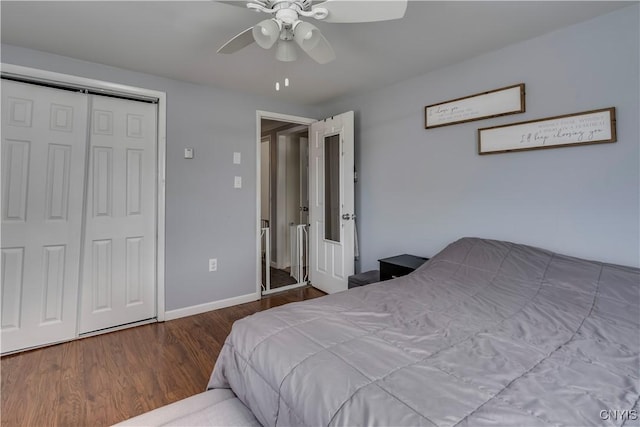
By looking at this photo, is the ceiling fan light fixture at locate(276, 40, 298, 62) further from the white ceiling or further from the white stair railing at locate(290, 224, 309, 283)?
the white stair railing at locate(290, 224, 309, 283)

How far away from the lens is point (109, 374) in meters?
1.96

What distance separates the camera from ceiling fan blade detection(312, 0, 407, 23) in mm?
1262

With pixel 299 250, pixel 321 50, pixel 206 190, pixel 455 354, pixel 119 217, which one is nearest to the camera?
pixel 455 354

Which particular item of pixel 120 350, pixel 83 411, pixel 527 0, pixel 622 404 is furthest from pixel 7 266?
pixel 527 0

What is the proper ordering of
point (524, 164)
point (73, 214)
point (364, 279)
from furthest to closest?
point (364, 279) < point (73, 214) < point (524, 164)

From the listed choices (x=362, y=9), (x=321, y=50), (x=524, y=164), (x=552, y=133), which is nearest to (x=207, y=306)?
(x=321, y=50)

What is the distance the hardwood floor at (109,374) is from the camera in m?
1.62

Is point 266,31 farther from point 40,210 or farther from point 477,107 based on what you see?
point 40,210

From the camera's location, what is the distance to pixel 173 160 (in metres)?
2.81

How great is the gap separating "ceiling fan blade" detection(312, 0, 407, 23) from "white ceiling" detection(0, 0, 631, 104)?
1.8 inches

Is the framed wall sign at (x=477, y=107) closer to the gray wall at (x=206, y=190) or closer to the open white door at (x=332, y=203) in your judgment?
the open white door at (x=332, y=203)

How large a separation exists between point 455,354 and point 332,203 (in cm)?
249

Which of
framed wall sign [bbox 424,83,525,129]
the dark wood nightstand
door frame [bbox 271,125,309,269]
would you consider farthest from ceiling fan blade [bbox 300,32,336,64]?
door frame [bbox 271,125,309,269]

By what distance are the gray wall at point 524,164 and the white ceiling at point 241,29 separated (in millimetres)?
166
